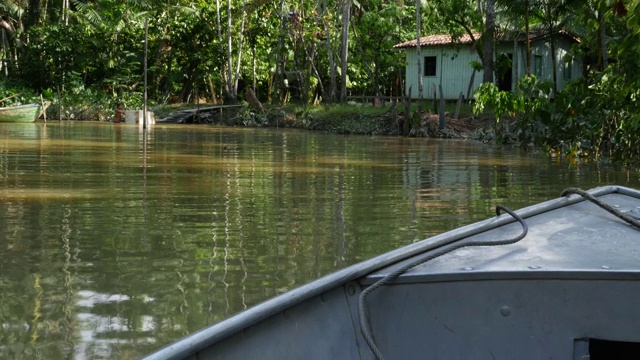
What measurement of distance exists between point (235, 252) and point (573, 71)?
3222cm

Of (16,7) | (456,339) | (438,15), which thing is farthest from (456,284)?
(16,7)

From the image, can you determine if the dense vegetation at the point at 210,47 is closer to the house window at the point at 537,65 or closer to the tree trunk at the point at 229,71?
the tree trunk at the point at 229,71

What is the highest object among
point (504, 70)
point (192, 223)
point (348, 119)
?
point (504, 70)

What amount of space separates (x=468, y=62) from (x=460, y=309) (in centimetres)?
3474

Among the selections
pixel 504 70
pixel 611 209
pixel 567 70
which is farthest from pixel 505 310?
pixel 567 70

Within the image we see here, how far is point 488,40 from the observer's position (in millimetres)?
29250

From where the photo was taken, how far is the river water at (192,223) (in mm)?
5660

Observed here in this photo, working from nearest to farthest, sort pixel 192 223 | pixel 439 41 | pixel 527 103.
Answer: pixel 192 223
pixel 527 103
pixel 439 41

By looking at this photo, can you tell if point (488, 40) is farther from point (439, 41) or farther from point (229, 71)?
point (229, 71)

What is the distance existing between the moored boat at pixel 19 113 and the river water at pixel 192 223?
672 inches

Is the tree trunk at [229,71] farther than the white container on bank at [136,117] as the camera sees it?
Yes

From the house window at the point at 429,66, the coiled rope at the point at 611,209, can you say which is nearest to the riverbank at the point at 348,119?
the house window at the point at 429,66

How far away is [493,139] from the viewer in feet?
84.4

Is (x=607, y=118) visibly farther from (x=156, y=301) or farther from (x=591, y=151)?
(x=156, y=301)
